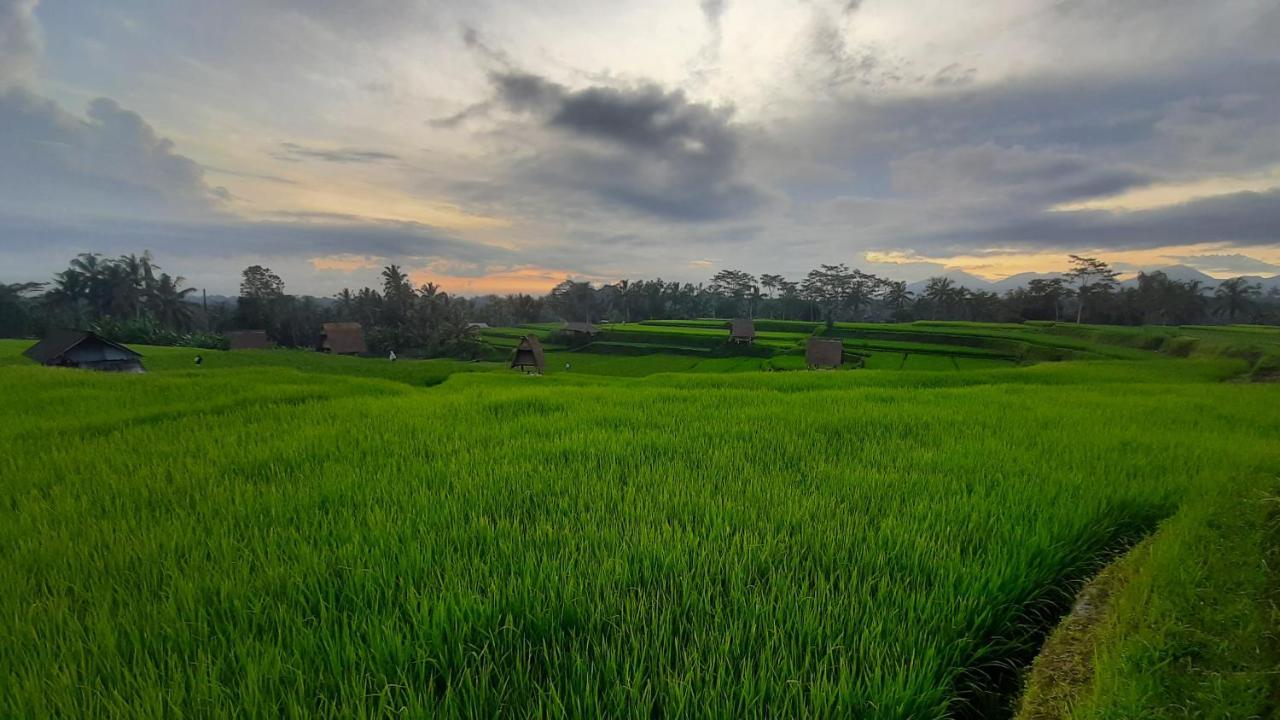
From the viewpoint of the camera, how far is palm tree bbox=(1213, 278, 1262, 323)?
61.6 m

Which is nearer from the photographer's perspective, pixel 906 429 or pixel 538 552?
pixel 538 552

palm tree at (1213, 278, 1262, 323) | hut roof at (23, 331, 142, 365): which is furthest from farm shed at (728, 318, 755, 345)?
palm tree at (1213, 278, 1262, 323)

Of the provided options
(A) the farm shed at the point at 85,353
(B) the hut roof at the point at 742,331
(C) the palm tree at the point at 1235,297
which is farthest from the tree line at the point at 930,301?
(A) the farm shed at the point at 85,353

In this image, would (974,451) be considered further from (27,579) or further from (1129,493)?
(27,579)

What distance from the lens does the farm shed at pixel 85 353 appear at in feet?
74.6

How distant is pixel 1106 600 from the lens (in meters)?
2.50

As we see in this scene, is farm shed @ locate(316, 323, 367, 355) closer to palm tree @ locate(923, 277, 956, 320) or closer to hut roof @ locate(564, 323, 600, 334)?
hut roof @ locate(564, 323, 600, 334)

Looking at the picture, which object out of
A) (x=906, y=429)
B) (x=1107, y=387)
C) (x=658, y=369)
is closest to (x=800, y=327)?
(x=658, y=369)

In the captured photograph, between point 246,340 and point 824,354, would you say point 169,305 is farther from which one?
point 824,354

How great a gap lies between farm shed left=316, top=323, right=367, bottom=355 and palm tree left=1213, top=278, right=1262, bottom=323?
109258mm

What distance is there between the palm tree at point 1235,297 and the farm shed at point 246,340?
119m

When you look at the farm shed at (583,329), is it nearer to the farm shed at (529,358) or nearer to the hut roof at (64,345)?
the farm shed at (529,358)

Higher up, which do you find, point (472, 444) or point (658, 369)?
point (472, 444)

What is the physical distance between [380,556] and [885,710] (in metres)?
2.45
